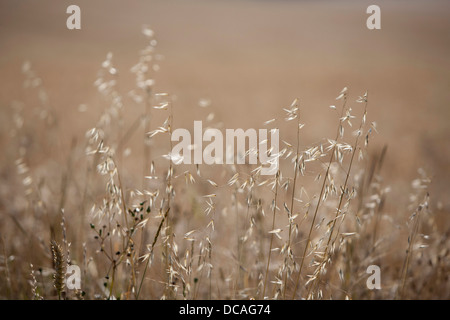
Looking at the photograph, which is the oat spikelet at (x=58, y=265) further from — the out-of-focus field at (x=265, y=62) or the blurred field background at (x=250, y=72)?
the out-of-focus field at (x=265, y=62)

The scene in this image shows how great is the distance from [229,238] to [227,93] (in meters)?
6.78

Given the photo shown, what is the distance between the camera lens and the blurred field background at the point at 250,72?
536 centimetres

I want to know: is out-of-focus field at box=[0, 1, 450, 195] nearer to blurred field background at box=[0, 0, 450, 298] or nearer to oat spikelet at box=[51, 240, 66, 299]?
blurred field background at box=[0, 0, 450, 298]

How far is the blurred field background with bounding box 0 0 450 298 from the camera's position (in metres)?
5.36

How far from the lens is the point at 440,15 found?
19.1 m

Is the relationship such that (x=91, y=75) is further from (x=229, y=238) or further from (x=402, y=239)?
(x=402, y=239)

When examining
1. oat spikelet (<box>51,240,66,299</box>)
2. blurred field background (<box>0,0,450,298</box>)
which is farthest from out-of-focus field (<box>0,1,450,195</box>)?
oat spikelet (<box>51,240,66,299</box>)

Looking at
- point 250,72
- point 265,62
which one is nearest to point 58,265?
point 250,72

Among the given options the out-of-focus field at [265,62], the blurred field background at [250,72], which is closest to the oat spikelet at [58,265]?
the blurred field background at [250,72]

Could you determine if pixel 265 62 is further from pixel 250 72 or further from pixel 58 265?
pixel 58 265

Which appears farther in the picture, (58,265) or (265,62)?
(265,62)

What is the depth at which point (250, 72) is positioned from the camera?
40.3ft
